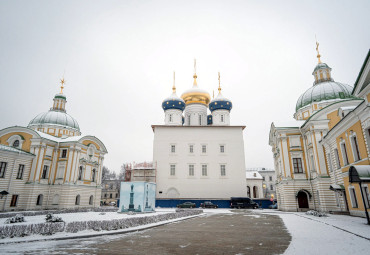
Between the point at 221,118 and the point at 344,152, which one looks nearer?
the point at 344,152

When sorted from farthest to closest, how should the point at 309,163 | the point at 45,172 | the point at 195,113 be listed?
the point at 195,113
the point at 45,172
the point at 309,163

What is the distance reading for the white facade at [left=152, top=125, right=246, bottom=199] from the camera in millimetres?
35375

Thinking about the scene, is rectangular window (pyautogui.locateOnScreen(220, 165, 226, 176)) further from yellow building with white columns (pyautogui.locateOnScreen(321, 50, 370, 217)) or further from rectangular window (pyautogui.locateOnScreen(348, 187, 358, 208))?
rectangular window (pyautogui.locateOnScreen(348, 187, 358, 208))

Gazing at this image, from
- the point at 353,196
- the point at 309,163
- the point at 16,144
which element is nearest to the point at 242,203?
the point at 309,163

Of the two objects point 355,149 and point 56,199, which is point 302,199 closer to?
point 355,149

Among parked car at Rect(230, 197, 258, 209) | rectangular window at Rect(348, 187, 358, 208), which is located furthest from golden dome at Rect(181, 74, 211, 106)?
rectangular window at Rect(348, 187, 358, 208)

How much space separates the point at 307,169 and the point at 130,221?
788 inches

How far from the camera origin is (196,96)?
4509 centimetres

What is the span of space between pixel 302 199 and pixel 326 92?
1441 cm

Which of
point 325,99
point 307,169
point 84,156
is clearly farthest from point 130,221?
point 325,99

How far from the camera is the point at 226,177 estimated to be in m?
36.1

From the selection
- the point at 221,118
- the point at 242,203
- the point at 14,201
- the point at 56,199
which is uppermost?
the point at 221,118

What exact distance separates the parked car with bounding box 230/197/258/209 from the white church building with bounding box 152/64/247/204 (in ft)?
7.04

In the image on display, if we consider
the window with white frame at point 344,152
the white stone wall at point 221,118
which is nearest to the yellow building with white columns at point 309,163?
the window with white frame at point 344,152
